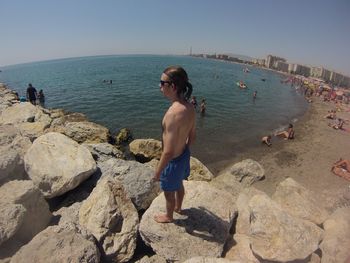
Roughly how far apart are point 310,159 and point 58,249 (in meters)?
12.7

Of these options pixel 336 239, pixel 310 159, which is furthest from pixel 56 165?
pixel 310 159

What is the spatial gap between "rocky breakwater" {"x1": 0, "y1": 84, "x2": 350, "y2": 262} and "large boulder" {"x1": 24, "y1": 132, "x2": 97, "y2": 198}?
0.02m

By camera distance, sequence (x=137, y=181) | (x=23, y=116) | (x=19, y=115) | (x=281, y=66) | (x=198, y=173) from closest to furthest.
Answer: (x=137, y=181), (x=198, y=173), (x=23, y=116), (x=19, y=115), (x=281, y=66)

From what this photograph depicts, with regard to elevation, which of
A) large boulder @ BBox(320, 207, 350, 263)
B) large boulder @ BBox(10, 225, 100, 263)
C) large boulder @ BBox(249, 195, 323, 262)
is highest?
large boulder @ BBox(10, 225, 100, 263)

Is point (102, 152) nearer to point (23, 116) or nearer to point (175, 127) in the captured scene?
point (175, 127)

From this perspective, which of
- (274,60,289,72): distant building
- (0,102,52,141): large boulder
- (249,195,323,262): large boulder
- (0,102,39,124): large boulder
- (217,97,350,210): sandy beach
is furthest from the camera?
(274,60,289,72): distant building

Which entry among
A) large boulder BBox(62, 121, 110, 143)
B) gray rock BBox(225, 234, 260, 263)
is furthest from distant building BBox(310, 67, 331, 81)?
gray rock BBox(225, 234, 260, 263)

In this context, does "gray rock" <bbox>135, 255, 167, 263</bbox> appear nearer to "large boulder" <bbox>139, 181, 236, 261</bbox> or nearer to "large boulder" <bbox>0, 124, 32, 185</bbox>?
"large boulder" <bbox>139, 181, 236, 261</bbox>

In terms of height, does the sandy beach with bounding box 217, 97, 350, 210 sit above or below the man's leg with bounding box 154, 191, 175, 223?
below

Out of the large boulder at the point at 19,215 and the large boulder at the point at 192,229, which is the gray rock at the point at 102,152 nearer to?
the large boulder at the point at 19,215

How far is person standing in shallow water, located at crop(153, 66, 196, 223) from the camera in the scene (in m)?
3.20

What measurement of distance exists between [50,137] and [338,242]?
678cm

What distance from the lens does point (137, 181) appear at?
17.8ft

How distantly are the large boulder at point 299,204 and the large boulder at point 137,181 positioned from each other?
304 cm
